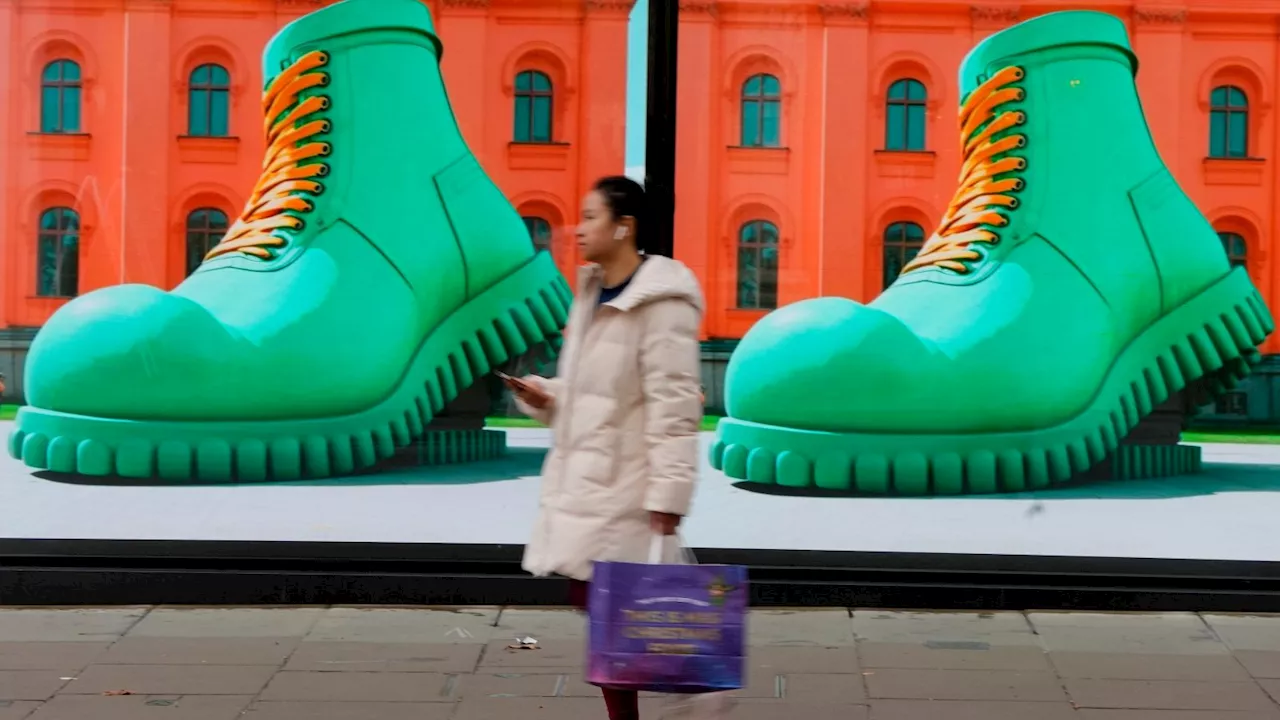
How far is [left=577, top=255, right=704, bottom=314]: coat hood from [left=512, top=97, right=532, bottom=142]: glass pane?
2.39 metres

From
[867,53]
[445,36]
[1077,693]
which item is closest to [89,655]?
[445,36]

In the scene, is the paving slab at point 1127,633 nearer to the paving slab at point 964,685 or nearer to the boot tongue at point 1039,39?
the paving slab at point 964,685

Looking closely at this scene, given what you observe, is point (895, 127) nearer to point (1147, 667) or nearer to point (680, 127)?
point (680, 127)

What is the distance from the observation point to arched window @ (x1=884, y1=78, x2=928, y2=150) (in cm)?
563

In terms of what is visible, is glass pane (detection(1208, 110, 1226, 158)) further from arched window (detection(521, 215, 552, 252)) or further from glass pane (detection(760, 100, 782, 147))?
arched window (detection(521, 215, 552, 252))

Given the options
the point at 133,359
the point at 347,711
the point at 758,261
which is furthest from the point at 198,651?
the point at 758,261

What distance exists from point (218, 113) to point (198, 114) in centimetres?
7

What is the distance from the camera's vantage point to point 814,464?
5695mm

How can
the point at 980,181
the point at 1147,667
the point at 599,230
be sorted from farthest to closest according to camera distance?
the point at 980,181
the point at 1147,667
the point at 599,230

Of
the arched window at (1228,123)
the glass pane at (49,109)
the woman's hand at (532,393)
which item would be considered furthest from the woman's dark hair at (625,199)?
the glass pane at (49,109)

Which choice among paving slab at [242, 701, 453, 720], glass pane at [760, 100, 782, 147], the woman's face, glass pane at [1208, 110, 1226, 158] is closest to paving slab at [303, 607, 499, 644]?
paving slab at [242, 701, 453, 720]

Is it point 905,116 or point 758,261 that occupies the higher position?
point 905,116

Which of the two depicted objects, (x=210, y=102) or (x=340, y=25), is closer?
(x=210, y=102)

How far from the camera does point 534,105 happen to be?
572cm
